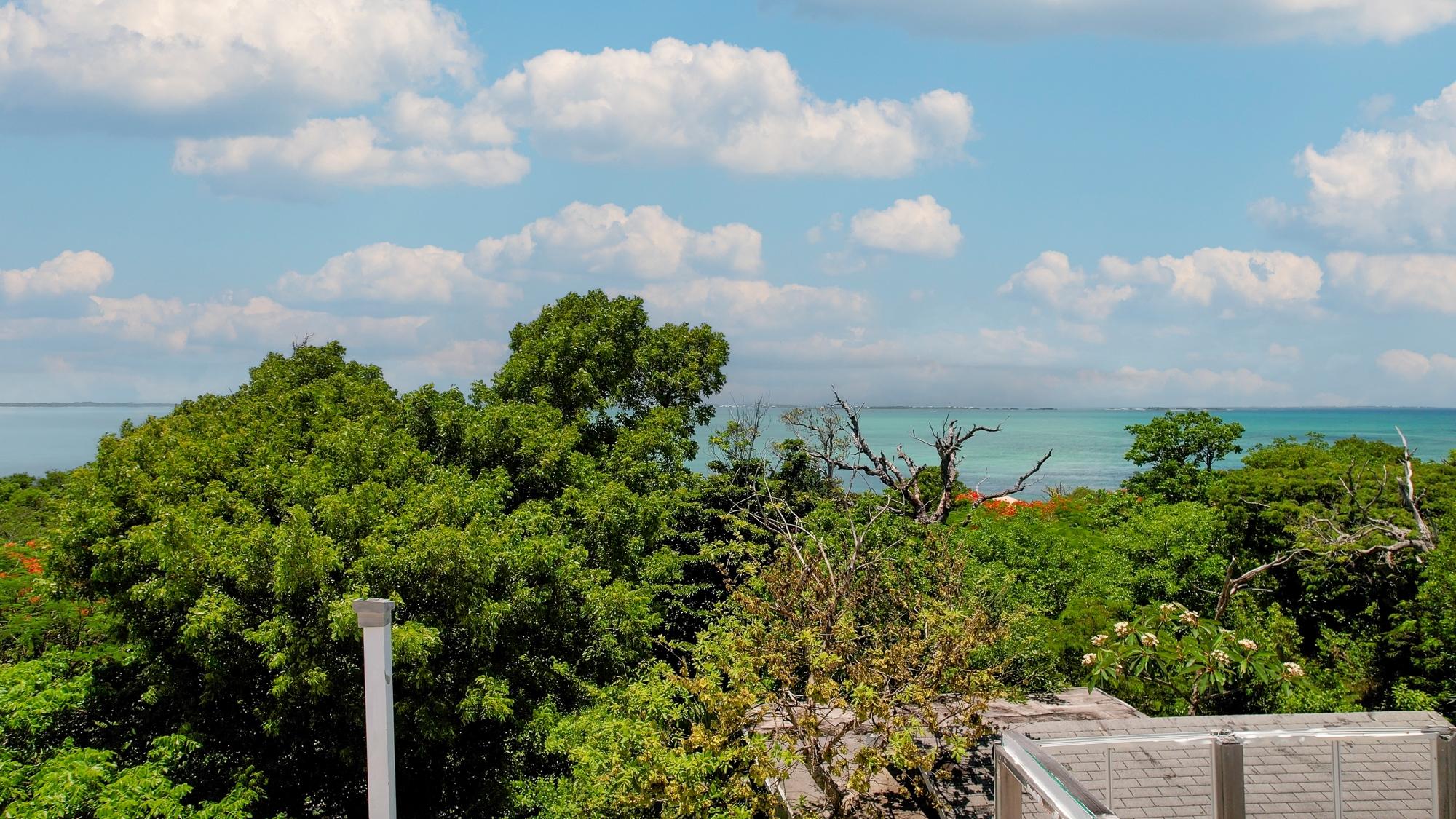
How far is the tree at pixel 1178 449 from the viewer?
1252 inches

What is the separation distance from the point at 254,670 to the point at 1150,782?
10.2 meters

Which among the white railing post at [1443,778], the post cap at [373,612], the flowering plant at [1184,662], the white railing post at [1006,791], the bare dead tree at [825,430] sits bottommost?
the flowering plant at [1184,662]

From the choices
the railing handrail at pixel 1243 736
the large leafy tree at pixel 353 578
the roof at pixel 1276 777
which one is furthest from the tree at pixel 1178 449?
the railing handrail at pixel 1243 736

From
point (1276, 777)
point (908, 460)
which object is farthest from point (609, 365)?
point (1276, 777)

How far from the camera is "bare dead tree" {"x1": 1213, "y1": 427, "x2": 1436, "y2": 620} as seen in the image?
16.3 meters

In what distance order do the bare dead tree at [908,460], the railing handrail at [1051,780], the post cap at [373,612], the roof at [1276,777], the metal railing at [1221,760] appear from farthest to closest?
the bare dead tree at [908,460]
the roof at [1276,777]
the metal railing at [1221,760]
the post cap at [373,612]
the railing handrail at [1051,780]

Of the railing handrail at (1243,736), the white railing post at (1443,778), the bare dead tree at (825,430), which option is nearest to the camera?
the railing handrail at (1243,736)

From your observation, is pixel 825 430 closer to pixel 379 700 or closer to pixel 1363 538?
pixel 1363 538

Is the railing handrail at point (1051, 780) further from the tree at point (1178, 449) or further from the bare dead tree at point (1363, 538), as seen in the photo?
the tree at point (1178, 449)

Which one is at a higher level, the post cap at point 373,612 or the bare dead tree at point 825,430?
the bare dead tree at point 825,430

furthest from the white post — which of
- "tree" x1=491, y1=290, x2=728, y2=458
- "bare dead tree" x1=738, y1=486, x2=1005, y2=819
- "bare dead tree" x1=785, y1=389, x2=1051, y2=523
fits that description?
"bare dead tree" x1=785, y1=389, x2=1051, y2=523

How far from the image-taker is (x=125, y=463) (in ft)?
43.1

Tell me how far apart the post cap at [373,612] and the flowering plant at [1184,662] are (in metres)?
11.4

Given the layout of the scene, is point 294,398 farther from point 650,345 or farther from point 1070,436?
point 1070,436
